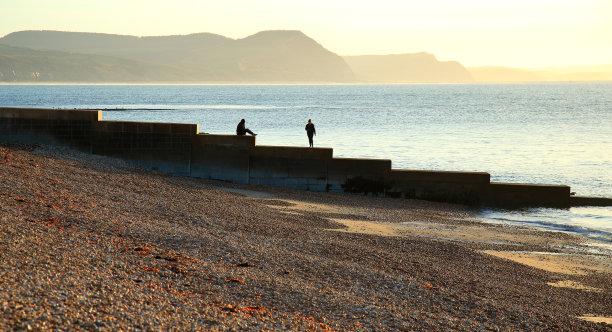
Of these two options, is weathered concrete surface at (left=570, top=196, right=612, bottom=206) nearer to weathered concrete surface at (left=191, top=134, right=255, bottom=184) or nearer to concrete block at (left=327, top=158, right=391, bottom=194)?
concrete block at (left=327, top=158, right=391, bottom=194)

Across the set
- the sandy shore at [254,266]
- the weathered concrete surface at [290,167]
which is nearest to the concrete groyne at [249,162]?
the weathered concrete surface at [290,167]

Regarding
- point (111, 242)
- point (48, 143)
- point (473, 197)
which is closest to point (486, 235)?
point (473, 197)

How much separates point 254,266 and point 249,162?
1258cm

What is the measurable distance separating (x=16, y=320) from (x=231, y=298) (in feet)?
8.80

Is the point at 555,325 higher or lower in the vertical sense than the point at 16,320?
lower

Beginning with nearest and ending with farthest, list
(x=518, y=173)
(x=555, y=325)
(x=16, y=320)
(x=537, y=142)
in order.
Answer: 1. (x=16, y=320)
2. (x=555, y=325)
3. (x=518, y=173)
4. (x=537, y=142)

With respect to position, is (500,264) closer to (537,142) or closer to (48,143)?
(48,143)

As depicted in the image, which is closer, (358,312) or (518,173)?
(358,312)

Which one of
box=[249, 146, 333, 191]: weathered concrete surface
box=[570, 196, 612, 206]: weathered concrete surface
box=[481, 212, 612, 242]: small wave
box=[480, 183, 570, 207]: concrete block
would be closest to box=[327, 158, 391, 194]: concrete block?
box=[249, 146, 333, 191]: weathered concrete surface

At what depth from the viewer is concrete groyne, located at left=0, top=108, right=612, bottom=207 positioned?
2156 centimetres

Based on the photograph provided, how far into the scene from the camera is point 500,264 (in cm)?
1225

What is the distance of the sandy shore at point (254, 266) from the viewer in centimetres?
704

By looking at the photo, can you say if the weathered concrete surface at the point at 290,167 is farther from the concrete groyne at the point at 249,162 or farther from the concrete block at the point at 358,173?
the concrete block at the point at 358,173

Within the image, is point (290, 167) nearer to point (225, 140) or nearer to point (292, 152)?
point (292, 152)
